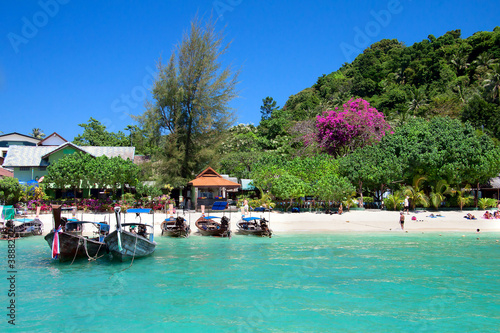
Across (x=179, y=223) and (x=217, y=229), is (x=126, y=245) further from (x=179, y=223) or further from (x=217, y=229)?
(x=217, y=229)

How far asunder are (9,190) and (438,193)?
116 feet

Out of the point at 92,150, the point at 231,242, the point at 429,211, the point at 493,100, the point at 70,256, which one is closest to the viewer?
the point at 70,256

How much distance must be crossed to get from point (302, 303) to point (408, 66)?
207 ft

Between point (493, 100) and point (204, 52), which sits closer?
point (204, 52)

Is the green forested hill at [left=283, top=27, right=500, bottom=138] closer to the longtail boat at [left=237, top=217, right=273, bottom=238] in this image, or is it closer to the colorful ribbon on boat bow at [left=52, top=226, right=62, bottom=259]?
the longtail boat at [left=237, top=217, right=273, bottom=238]

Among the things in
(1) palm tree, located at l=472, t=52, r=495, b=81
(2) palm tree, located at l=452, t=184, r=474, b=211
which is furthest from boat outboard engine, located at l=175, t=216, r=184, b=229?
(1) palm tree, located at l=472, t=52, r=495, b=81

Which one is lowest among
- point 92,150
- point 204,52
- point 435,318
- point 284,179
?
point 435,318

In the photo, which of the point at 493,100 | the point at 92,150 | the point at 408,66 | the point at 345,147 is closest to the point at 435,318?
the point at 345,147

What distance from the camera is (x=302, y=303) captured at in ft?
39.5

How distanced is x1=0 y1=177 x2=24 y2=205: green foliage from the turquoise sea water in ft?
34.6

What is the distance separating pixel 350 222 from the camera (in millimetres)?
28141

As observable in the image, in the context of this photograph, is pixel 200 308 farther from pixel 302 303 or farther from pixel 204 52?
pixel 204 52

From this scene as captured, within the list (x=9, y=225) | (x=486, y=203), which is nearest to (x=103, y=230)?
(x=9, y=225)

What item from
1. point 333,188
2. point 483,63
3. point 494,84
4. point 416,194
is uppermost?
point 483,63
